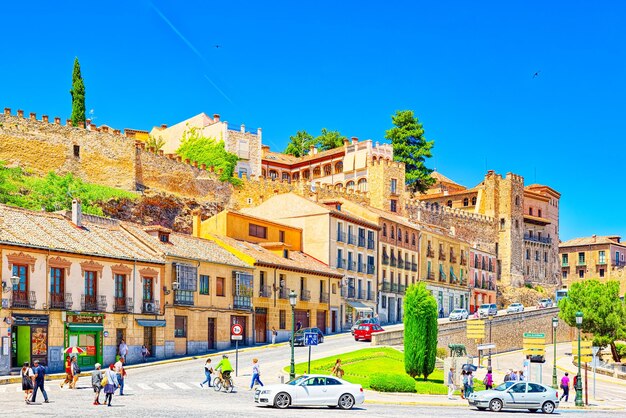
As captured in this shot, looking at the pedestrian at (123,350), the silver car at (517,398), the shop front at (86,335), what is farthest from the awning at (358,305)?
the silver car at (517,398)

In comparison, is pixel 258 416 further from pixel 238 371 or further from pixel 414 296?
pixel 414 296

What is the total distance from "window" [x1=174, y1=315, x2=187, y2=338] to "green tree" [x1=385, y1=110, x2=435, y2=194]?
66233mm

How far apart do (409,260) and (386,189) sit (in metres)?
15.1

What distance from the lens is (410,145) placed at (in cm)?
12081

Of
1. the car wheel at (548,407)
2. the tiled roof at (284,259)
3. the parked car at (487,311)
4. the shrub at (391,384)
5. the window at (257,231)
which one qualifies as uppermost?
the window at (257,231)

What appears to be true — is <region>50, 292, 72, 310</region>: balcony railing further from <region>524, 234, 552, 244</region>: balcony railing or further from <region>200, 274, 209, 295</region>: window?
<region>524, 234, 552, 244</region>: balcony railing

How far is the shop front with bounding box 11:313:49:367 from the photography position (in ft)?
152

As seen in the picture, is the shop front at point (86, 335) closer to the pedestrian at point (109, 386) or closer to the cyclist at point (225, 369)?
the cyclist at point (225, 369)

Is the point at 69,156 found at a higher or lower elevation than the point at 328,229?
higher

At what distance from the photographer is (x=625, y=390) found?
2232 inches

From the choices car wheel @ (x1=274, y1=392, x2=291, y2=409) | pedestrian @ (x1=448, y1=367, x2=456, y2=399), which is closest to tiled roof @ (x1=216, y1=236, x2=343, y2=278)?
pedestrian @ (x1=448, y1=367, x2=456, y2=399)

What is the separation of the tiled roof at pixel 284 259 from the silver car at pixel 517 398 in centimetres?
2894

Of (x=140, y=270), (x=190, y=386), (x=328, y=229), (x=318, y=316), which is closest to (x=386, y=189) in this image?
(x=328, y=229)

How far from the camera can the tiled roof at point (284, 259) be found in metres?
66.6
